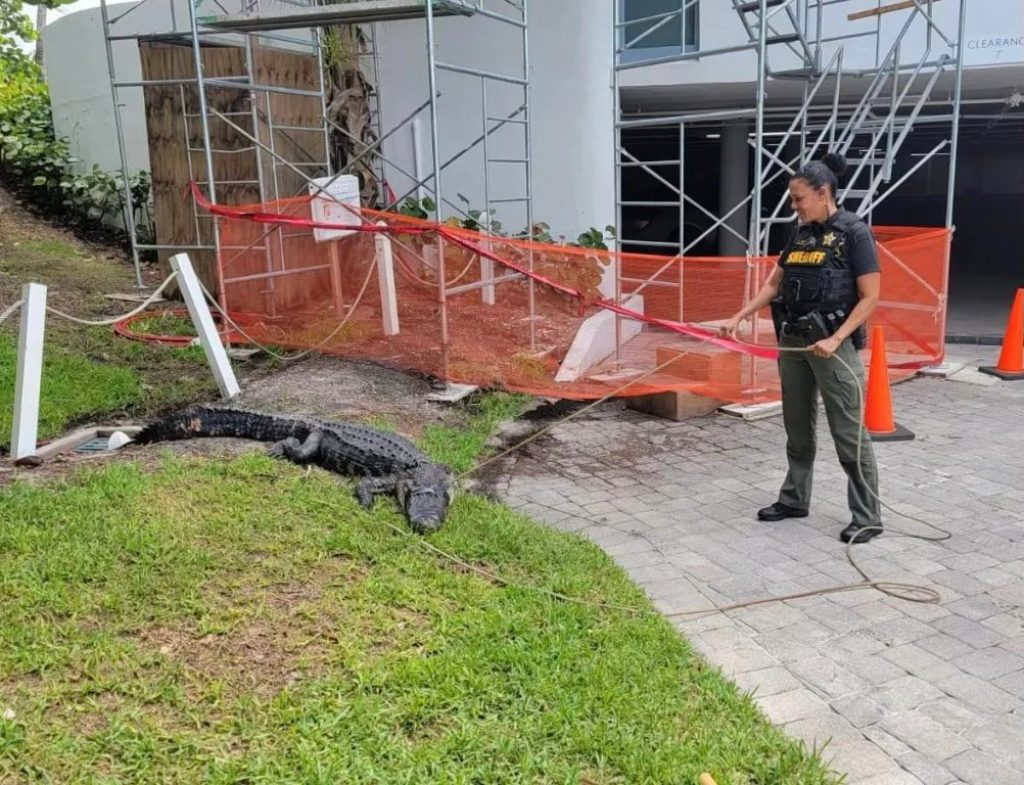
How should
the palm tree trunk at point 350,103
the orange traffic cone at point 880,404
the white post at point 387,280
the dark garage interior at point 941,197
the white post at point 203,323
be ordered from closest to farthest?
the orange traffic cone at point 880,404
the white post at point 203,323
the white post at point 387,280
the palm tree trunk at point 350,103
the dark garage interior at point 941,197

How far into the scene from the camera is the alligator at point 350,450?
4.75m

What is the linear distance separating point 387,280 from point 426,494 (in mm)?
3007

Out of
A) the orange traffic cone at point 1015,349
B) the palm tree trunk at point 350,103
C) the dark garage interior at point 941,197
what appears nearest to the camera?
the orange traffic cone at point 1015,349

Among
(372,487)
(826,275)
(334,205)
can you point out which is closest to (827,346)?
(826,275)

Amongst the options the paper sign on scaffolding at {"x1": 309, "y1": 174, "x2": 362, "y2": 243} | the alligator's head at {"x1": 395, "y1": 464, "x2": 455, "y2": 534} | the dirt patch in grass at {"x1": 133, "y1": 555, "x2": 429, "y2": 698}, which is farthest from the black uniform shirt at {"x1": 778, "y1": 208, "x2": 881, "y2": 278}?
the paper sign on scaffolding at {"x1": 309, "y1": 174, "x2": 362, "y2": 243}

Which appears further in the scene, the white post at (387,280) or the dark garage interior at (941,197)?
the dark garage interior at (941,197)

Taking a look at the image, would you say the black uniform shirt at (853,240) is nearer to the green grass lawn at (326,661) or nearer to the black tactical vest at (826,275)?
the black tactical vest at (826,275)

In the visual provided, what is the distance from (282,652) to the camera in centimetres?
342

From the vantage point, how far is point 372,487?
4.97 metres

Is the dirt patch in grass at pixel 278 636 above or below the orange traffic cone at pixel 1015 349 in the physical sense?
below

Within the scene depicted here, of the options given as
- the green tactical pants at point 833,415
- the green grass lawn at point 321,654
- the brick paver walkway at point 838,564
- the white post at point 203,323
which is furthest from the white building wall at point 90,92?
the green tactical pants at point 833,415

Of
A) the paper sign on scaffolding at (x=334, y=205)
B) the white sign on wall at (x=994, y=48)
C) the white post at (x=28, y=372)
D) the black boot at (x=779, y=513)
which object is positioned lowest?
the black boot at (x=779, y=513)

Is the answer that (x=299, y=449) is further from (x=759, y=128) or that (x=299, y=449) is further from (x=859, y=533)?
(x=759, y=128)

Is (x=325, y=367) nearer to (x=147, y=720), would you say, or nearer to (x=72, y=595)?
(x=72, y=595)
